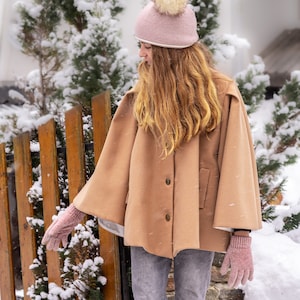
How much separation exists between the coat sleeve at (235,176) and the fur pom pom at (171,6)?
1.15 feet

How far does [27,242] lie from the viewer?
312 centimetres

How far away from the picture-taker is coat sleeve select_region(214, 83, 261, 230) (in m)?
2.09

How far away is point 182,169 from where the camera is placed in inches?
85.2

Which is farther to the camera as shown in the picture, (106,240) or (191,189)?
(106,240)

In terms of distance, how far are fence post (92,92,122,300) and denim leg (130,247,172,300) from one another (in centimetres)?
59

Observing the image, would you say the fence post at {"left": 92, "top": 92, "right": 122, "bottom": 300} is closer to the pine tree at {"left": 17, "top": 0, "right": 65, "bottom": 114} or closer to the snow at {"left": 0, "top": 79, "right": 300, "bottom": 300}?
the snow at {"left": 0, "top": 79, "right": 300, "bottom": 300}

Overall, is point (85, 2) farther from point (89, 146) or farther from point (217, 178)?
point (217, 178)

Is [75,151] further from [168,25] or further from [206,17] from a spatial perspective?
[206,17]

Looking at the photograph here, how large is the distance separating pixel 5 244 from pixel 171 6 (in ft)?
5.84

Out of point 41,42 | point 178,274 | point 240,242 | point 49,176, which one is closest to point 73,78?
point 41,42

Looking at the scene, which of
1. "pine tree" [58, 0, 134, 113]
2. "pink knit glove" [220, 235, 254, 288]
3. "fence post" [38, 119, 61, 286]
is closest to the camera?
"pink knit glove" [220, 235, 254, 288]

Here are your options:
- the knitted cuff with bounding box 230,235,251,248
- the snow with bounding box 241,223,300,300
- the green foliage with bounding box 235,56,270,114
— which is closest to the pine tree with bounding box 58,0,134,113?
the green foliage with bounding box 235,56,270,114

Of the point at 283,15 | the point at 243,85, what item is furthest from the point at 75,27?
the point at 283,15

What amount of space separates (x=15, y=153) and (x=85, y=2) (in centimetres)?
162
